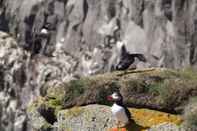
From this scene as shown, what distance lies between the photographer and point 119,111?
28.6ft

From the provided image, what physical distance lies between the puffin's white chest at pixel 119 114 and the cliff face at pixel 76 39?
849 inches

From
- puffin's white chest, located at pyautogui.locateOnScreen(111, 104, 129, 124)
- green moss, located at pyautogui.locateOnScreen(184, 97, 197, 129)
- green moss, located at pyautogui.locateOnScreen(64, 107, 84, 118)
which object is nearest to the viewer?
green moss, located at pyautogui.locateOnScreen(184, 97, 197, 129)

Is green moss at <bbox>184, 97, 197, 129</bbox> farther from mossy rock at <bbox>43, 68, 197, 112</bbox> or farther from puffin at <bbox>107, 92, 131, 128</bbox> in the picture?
puffin at <bbox>107, 92, 131, 128</bbox>

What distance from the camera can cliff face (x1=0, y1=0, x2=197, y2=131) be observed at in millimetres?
32406

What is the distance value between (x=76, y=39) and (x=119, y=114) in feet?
102

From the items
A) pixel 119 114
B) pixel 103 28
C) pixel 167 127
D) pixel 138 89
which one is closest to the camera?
pixel 119 114

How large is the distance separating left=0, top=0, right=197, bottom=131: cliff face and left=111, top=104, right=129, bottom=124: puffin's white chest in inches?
849

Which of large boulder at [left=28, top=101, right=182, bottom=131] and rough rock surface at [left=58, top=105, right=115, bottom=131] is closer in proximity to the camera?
large boulder at [left=28, top=101, right=182, bottom=131]

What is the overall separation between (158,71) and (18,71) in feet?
107

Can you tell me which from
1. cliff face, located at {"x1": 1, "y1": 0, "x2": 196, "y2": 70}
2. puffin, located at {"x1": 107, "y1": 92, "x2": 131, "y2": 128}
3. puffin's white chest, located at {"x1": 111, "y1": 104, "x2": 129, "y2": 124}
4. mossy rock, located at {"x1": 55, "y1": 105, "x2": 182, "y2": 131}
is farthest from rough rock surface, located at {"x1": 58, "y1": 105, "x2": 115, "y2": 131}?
cliff face, located at {"x1": 1, "y1": 0, "x2": 196, "y2": 70}

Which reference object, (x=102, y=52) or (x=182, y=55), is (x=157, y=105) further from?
(x=102, y=52)

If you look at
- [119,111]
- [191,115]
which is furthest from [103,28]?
[191,115]

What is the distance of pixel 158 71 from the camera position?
10500mm

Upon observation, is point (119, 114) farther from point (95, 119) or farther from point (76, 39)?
point (76, 39)
